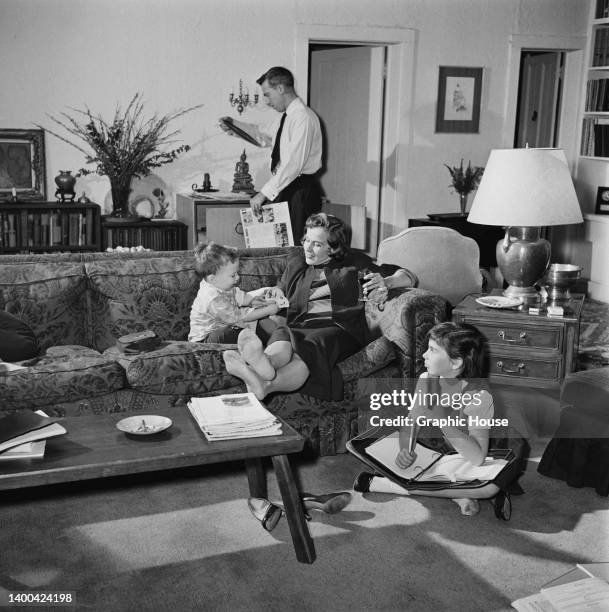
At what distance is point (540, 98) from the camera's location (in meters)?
7.62

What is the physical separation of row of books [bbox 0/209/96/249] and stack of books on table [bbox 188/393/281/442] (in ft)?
10.3

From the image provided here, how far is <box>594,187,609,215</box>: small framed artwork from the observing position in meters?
6.97

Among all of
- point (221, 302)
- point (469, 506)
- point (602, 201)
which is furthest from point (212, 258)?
point (602, 201)

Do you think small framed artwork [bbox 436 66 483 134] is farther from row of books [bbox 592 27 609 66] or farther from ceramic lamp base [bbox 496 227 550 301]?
ceramic lamp base [bbox 496 227 550 301]

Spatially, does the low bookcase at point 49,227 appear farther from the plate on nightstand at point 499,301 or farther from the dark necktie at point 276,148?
the plate on nightstand at point 499,301

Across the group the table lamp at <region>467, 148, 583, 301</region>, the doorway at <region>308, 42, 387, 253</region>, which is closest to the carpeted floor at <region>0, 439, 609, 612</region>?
the table lamp at <region>467, 148, 583, 301</region>

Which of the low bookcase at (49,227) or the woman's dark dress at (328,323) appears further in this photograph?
the low bookcase at (49,227)

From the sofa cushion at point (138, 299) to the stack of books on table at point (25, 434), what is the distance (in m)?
1.29

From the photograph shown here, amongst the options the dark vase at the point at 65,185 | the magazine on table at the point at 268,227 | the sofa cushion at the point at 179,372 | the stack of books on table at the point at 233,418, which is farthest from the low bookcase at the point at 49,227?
the stack of books on table at the point at 233,418

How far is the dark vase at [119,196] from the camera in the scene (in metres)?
5.83

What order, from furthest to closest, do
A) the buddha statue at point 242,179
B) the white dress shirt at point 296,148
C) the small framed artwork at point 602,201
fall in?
the small framed artwork at point 602,201, the buddha statue at point 242,179, the white dress shirt at point 296,148

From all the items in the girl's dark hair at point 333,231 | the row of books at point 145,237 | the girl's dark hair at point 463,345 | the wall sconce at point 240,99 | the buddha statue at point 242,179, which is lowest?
the girl's dark hair at point 463,345

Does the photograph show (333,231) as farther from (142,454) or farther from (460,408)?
(142,454)

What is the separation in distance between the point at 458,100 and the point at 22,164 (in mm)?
3472
